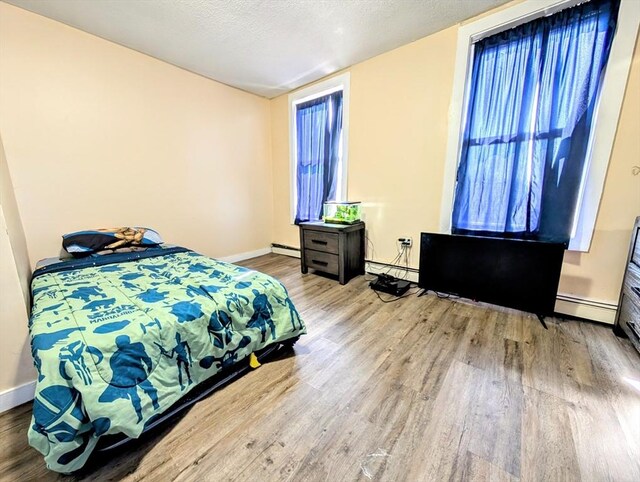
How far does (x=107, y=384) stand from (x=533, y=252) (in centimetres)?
272

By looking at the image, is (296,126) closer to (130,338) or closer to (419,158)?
(419,158)

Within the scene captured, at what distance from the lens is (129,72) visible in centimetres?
267

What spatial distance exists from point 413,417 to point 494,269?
1.51m

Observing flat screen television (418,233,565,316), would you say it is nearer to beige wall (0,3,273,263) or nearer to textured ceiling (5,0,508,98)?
textured ceiling (5,0,508,98)

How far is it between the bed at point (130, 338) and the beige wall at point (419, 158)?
5.93 feet

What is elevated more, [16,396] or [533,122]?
[533,122]

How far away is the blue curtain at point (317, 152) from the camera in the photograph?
3.38 m

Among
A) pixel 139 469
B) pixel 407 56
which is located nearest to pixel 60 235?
pixel 139 469

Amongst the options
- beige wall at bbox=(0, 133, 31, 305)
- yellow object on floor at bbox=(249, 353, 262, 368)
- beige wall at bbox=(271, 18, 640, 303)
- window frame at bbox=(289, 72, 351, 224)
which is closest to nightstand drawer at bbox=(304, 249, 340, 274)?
beige wall at bbox=(271, 18, 640, 303)

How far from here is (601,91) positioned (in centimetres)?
183

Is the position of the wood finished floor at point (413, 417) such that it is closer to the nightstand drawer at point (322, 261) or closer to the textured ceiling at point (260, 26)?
the nightstand drawer at point (322, 261)

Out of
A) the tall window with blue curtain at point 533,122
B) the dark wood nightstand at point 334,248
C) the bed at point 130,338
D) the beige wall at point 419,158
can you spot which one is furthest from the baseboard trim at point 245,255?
the tall window with blue curtain at point 533,122

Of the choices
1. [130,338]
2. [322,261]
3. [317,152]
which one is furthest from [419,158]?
[130,338]

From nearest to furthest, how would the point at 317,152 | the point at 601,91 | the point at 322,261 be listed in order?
the point at 601,91
the point at 322,261
the point at 317,152
